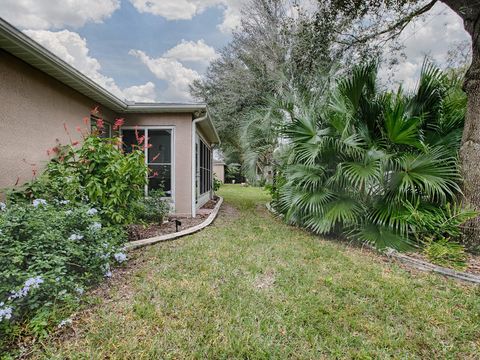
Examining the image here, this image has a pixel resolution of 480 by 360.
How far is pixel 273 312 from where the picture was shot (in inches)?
106

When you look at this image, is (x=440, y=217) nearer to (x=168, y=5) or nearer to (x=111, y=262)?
(x=111, y=262)

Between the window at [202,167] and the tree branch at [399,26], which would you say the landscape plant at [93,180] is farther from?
the tree branch at [399,26]

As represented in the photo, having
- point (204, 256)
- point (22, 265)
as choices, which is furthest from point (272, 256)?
point (22, 265)

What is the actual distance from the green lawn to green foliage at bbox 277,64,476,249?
2.82 feet

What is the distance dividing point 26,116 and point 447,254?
679 centimetres

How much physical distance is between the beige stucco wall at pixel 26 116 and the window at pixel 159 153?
6.58ft

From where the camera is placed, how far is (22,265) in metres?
2.64

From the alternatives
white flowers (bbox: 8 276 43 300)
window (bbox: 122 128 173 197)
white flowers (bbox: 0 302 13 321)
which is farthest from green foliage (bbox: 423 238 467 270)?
window (bbox: 122 128 173 197)

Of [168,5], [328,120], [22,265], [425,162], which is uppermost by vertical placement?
[168,5]

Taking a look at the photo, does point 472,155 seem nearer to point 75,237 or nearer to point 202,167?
point 75,237

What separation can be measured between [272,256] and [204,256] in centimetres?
105

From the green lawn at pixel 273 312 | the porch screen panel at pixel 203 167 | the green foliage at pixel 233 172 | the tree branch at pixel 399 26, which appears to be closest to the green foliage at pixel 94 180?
the green lawn at pixel 273 312

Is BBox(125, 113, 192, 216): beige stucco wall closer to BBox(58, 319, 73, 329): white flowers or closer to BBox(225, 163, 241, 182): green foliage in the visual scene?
BBox(58, 319, 73, 329): white flowers

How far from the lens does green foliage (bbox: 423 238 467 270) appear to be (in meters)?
3.93
